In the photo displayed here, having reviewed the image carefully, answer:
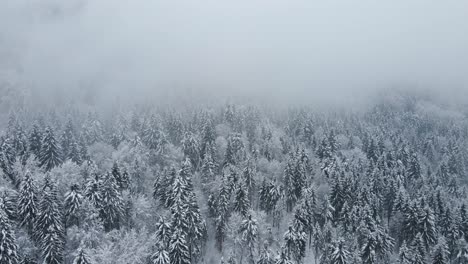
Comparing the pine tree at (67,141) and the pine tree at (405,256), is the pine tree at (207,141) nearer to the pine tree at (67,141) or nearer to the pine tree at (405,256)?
the pine tree at (67,141)

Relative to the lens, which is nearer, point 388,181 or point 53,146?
point 53,146

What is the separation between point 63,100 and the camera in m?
178

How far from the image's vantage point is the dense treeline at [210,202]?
174ft

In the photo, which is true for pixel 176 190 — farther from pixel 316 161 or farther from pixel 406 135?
pixel 406 135

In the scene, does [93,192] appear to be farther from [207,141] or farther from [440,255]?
[440,255]

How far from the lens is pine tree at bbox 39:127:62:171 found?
267 ft

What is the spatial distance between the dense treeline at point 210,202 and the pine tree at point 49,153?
310 millimetres

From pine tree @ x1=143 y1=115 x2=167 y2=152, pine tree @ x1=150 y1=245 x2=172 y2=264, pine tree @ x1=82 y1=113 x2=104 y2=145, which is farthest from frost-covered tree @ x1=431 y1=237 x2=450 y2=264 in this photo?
pine tree @ x1=82 y1=113 x2=104 y2=145

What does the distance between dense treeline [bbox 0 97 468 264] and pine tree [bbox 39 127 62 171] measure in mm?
310

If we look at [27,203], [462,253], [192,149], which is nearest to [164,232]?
[27,203]

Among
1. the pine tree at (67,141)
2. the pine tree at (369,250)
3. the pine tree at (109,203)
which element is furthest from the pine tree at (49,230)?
the pine tree at (369,250)

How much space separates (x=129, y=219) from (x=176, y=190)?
13.2m

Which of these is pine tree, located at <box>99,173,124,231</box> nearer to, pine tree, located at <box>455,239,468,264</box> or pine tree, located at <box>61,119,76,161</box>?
pine tree, located at <box>61,119,76,161</box>

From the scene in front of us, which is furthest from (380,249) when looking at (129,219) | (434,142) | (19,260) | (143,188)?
(434,142)
